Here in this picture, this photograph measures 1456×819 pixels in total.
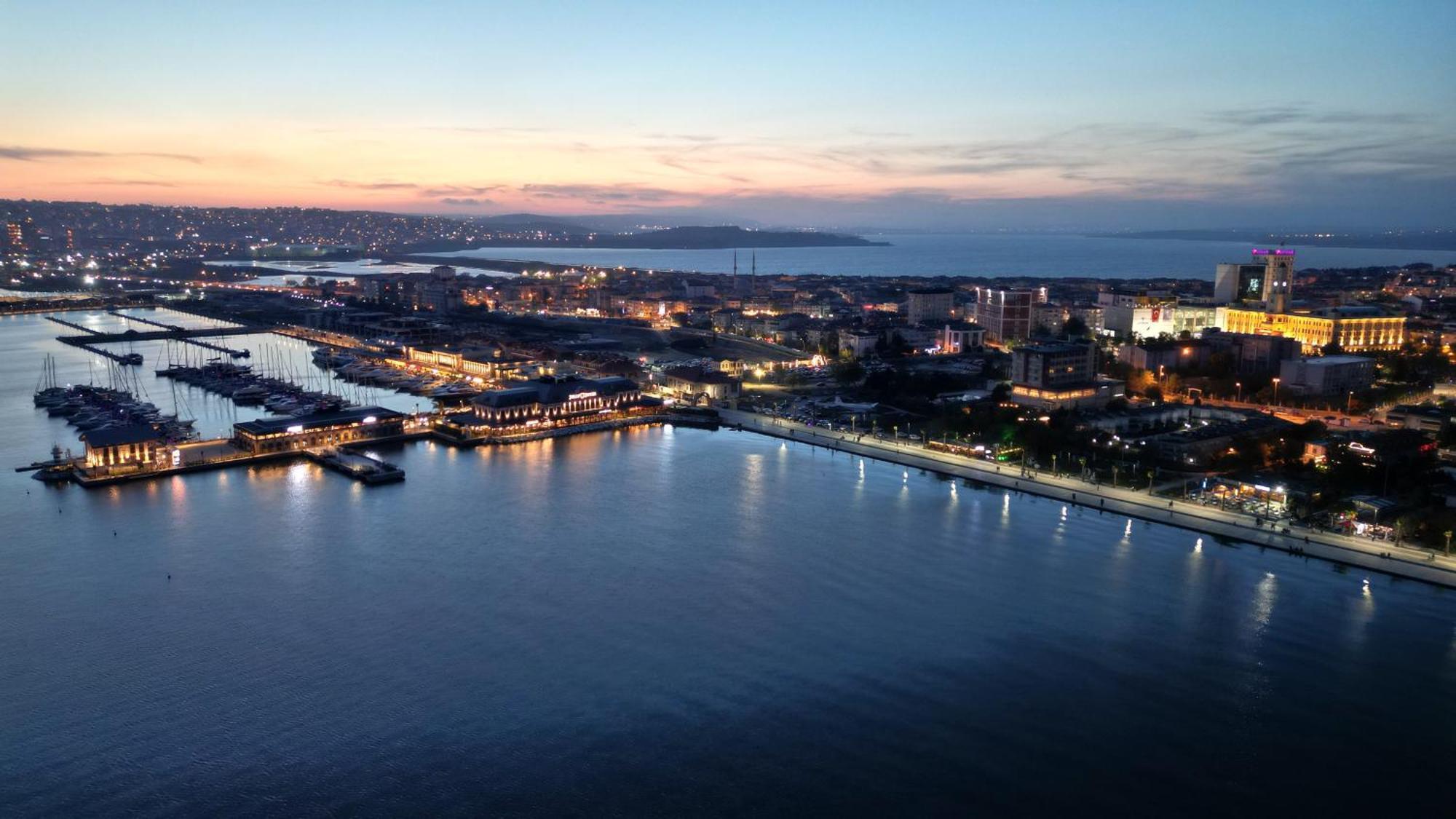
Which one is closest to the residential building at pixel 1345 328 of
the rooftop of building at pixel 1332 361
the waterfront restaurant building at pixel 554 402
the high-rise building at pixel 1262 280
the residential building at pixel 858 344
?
the high-rise building at pixel 1262 280

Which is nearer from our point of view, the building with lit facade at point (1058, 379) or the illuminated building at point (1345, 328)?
the building with lit facade at point (1058, 379)

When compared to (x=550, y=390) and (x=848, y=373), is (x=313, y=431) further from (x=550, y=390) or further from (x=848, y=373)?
(x=848, y=373)

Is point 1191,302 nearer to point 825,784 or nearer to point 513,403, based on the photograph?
point 513,403

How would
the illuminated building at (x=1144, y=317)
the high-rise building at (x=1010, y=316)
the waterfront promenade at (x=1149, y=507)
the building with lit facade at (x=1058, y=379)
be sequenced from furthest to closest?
the high-rise building at (x=1010, y=316), the illuminated building at (x=1144, y=317), the building with lit facade at (x=1058, y=379), the waterfront promenade at (x=1149, y=507)

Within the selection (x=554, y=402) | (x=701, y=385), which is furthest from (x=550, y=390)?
(x=701, y=385)

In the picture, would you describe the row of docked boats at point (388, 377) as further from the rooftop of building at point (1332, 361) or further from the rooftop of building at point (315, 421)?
the rooftop of building at point (1332, 361)

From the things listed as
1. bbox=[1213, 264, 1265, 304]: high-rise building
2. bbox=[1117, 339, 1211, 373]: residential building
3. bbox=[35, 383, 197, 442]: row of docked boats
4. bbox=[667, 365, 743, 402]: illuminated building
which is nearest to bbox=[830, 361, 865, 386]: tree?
bbox=[667, 365, 743, 402]: illuminated building

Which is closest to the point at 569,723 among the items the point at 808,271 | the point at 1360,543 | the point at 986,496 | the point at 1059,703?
the point at 1059,703
